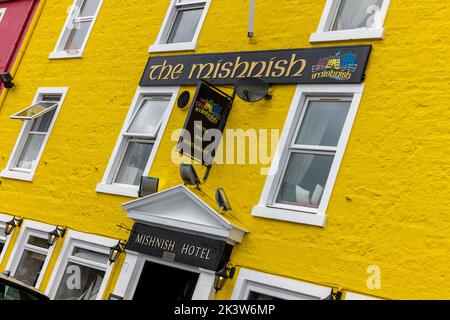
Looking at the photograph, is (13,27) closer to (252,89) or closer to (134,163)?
(134,163)

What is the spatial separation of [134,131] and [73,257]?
2458mm

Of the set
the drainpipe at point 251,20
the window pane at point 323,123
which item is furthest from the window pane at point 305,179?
the drainpipe at point 251,20

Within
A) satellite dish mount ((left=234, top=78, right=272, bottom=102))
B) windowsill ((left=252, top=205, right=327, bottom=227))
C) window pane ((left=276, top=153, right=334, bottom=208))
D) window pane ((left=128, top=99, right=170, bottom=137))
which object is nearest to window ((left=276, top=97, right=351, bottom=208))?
window pane ((left=276, top=153, right=334, bottom=208))

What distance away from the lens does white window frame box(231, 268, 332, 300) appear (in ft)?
25.1

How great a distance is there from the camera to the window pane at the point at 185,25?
11.1m

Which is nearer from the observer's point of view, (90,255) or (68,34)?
(90,255)

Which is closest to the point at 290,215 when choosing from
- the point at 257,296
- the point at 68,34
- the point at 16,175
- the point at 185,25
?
the point at 257,296

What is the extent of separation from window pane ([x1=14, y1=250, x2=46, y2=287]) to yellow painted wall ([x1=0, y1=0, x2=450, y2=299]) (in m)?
0.70

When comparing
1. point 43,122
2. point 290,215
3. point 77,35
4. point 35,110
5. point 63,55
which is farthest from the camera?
point 77,35

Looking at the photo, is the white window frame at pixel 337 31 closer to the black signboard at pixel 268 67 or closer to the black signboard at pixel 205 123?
the black signboard at pixel 268 67

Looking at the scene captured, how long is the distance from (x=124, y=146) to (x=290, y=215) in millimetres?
3953

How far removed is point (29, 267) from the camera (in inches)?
443

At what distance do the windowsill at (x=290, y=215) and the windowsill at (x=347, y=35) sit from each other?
104 inches
